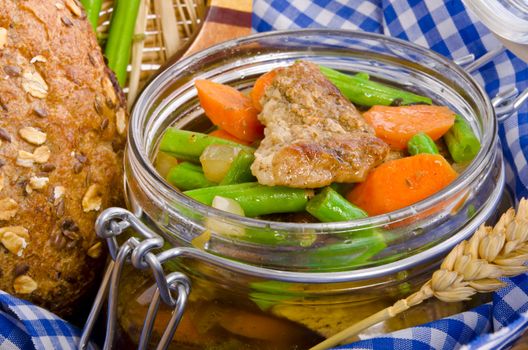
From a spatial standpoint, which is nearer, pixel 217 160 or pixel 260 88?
pixel 217 160

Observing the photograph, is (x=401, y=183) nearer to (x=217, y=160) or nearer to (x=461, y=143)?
(x=461, y=143)

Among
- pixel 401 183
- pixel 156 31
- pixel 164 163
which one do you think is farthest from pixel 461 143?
pixel 156 31

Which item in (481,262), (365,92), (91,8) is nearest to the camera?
(481,262)

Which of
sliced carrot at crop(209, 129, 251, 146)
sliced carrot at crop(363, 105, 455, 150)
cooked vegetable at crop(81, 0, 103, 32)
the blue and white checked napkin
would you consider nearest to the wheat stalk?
the blue and white checked napkin

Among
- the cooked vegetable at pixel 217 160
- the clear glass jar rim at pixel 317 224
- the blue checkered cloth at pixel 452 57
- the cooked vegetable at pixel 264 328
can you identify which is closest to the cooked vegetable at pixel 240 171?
the cooked vegetable at pixel 217 160

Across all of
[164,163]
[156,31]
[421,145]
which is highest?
[421,145]

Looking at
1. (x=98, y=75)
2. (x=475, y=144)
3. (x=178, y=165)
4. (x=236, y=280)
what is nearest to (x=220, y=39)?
(x=98, y=75)

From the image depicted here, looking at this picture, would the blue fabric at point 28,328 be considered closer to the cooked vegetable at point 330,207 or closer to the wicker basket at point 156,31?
the cooked vegetable at point 330,207
